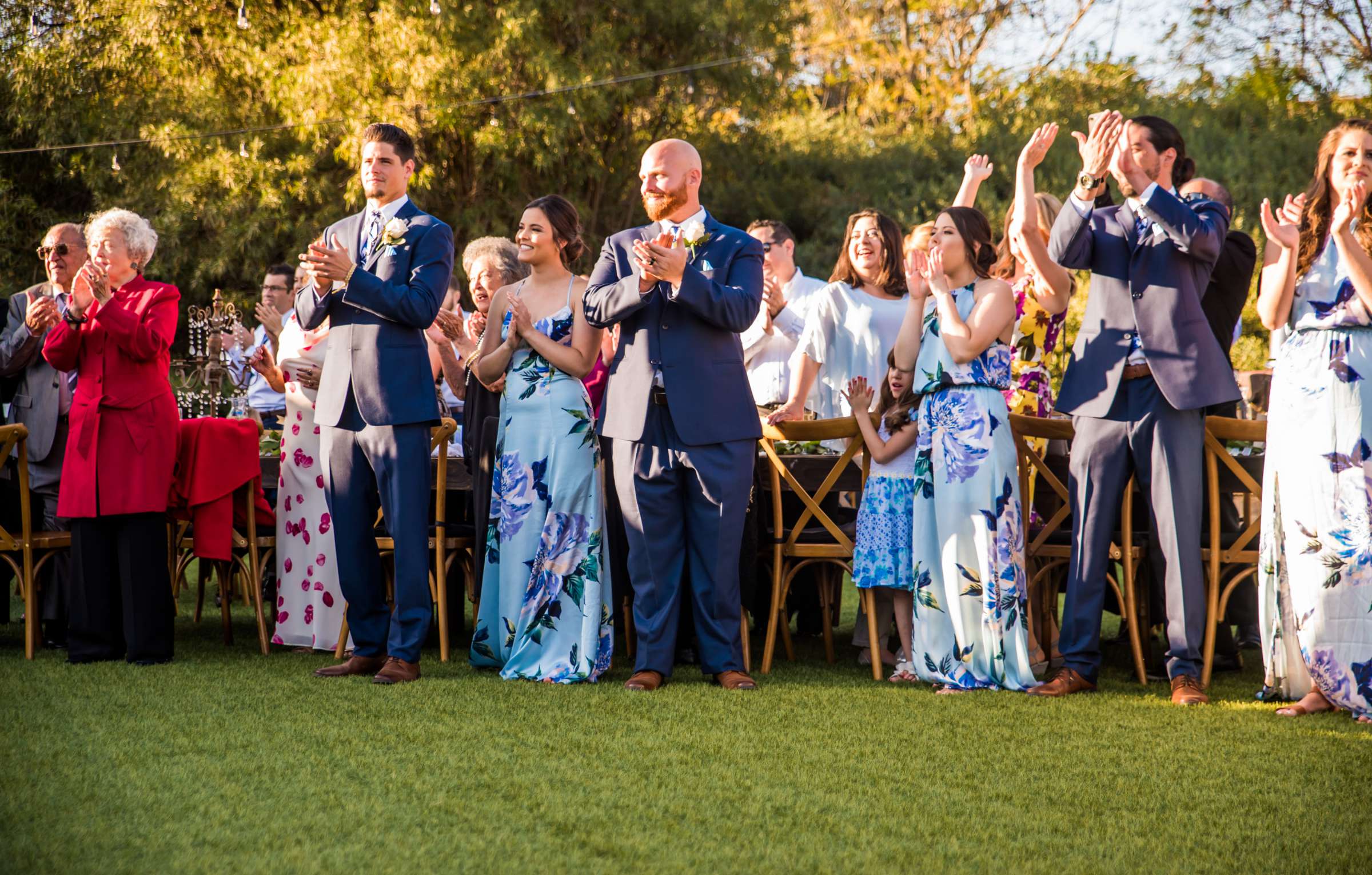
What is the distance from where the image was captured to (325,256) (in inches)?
180

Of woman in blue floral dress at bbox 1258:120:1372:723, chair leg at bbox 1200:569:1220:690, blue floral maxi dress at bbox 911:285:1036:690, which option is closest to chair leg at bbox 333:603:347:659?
blue floral maxi dress at bbox 911:285:1036:690

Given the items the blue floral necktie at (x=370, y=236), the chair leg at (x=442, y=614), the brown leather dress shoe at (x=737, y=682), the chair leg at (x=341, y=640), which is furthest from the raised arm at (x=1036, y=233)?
the chair leg at (x=341, y=640)

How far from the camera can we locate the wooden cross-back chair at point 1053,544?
4.92 m

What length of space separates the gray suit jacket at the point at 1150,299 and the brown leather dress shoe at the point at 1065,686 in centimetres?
93

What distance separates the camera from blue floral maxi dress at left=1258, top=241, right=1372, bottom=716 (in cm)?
426

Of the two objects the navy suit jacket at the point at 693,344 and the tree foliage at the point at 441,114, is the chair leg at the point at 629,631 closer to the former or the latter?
the navy suit jacket at the point at 693,344

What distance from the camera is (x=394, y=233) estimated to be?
484cm

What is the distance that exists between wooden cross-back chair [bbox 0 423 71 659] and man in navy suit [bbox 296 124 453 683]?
1.34 metres

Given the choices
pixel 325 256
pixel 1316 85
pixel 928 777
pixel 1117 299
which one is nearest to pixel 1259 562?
pixel 1117 299

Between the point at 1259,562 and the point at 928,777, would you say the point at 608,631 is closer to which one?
the point at 928,777

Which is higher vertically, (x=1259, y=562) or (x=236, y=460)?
(x=236, y=460)

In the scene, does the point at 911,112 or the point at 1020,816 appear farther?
the point at 911,112

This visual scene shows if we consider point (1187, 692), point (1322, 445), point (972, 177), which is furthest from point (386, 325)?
point (1322, 445)

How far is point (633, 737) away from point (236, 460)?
8.18 ft
